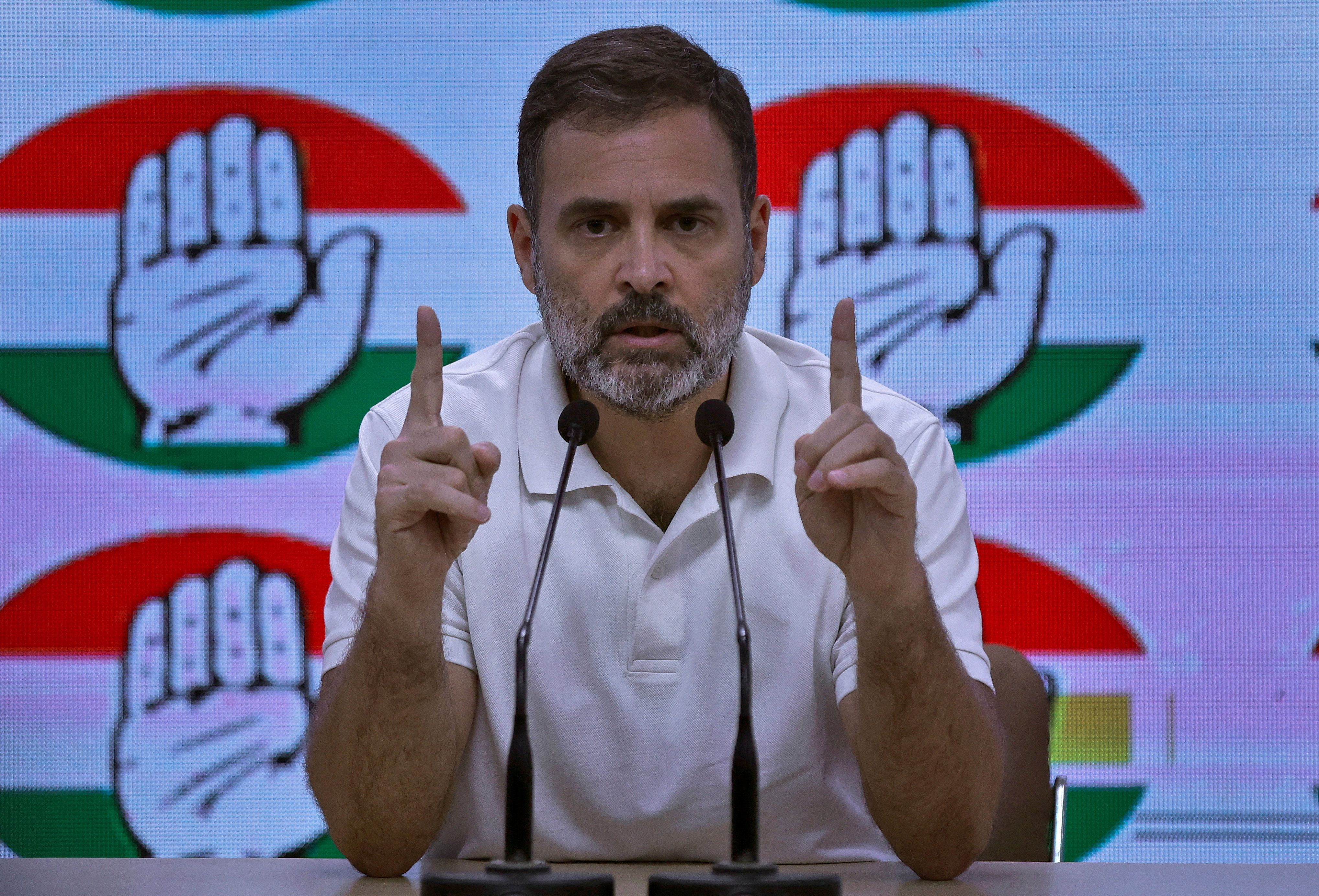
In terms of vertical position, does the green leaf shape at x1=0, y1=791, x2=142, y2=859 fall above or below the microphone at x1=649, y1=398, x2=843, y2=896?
below

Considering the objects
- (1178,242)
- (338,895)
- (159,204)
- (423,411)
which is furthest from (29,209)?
(1178,242)

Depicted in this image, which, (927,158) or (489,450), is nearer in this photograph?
(489,450)

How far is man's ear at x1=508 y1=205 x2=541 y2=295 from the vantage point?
187 centimetres

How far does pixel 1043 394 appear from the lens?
102 inches

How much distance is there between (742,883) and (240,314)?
2.05 m

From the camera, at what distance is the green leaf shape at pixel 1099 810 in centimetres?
254

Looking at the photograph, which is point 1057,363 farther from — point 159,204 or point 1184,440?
point 159,204

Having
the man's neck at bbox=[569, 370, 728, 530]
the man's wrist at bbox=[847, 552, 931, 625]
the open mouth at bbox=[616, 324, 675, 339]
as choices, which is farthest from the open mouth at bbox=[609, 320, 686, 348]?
the man's wrist at bbox=[847, 552, 931, 625]

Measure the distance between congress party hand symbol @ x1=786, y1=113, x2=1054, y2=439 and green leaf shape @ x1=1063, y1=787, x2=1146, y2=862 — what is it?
2.56 ft

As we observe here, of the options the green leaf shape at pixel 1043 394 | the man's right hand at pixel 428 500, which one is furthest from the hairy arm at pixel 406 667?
the green leaf shape at pixel 1043 394

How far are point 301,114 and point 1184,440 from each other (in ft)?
6.56

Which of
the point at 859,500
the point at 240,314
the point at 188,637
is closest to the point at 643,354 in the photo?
the point at 859,500

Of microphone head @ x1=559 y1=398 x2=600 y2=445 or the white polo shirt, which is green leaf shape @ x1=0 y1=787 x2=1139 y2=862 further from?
microphone head @ x1=559 y1=398 x2=600 y2=445

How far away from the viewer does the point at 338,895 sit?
1184 millimetres
